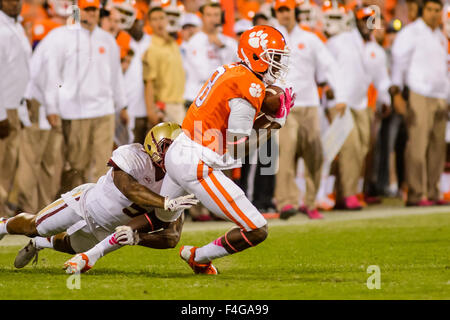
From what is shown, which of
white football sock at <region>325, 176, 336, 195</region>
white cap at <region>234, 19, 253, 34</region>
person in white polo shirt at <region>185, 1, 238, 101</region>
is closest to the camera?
person in white polo shirt at <region>185, 1, 238, 101</region>

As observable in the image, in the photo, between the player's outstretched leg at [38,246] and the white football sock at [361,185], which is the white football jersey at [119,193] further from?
the white football sock at [361,185]

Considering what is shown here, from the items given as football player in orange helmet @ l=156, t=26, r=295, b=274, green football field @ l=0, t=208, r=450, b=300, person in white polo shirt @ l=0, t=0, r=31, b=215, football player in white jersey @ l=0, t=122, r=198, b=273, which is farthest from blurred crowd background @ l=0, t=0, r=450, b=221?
football player in orange helmet @ l=156, t=26, r=295, b=274

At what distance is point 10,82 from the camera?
1001cm

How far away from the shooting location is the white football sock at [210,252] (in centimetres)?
670

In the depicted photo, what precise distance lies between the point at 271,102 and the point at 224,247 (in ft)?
3.27

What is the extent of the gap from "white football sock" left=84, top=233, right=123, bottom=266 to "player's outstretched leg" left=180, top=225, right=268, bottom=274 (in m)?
0.51

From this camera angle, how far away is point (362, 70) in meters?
12.3

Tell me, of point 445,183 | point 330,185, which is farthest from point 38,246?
point 445,183

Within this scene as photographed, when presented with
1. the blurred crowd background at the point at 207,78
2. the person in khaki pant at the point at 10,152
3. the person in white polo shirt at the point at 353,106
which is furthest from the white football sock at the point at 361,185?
the person in khaki pant at the point at 10,152

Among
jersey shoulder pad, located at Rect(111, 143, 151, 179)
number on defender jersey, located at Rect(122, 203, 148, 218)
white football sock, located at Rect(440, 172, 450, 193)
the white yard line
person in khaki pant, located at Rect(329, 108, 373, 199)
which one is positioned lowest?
white football sock, located at Rect(440, 172, 450, 193)

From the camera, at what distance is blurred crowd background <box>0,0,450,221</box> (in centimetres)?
1034

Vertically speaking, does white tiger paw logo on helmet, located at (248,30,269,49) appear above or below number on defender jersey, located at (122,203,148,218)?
above

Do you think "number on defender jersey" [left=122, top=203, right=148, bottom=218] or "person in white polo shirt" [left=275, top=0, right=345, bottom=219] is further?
"person in white polo shirt" [left=275, top=0, right=345, bottom=219]

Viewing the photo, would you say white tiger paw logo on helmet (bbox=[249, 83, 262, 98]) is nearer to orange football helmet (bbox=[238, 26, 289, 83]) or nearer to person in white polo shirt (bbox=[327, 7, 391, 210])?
orange football helmet (bbox=[238, 26, 289, 83])
